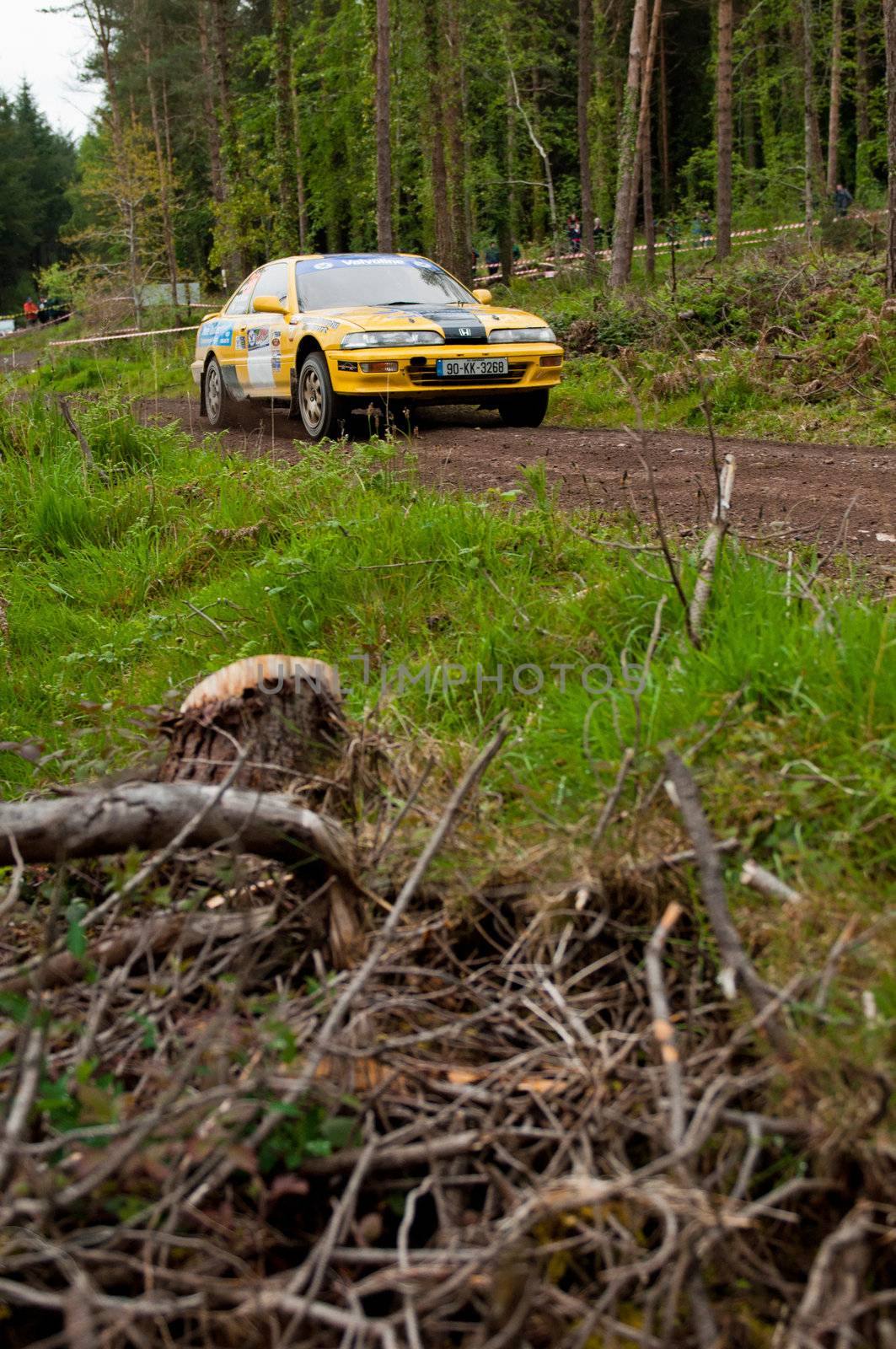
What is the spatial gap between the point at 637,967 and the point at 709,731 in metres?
0.64

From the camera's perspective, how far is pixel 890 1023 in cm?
201

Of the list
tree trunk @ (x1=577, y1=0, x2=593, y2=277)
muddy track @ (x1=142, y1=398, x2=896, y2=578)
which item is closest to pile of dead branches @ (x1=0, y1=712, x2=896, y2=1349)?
muddy track @ (x1=142, y1=398, x2=896, y2=578)

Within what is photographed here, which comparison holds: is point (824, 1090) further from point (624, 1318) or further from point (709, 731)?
point (709, 731)

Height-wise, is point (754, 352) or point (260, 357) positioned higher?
point (260, 357)

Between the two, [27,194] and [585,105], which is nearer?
[585,105]

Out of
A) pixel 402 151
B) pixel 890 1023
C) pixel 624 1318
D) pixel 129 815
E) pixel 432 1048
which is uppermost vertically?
pixel 402 151

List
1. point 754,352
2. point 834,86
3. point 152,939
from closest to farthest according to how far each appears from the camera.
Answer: point 152,939 < point 754,352 < point 834,86

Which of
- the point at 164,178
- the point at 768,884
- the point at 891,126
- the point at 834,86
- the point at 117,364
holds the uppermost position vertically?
the point at 164,178

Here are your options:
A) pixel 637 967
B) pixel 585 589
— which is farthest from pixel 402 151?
pixel 637 967

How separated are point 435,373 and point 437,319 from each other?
585 millimetres

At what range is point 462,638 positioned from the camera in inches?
180

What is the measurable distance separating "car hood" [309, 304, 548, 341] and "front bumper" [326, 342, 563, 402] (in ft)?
0.53

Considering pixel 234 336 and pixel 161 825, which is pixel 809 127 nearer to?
pixel 234 336

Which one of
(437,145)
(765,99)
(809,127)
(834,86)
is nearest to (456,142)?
(437,145)
